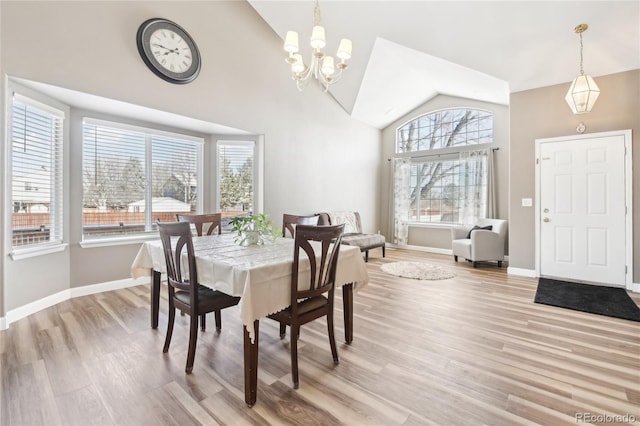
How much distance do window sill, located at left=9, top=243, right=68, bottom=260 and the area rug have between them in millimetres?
4323

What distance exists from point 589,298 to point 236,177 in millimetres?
5056

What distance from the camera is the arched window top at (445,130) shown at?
6035 millimetres

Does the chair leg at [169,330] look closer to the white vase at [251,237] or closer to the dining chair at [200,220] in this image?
the white vase at [251,237]

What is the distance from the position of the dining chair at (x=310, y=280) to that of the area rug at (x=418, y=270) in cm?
272

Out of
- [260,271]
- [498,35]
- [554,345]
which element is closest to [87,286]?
[260,271]

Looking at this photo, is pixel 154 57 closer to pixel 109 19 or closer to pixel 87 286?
pixel 109 19

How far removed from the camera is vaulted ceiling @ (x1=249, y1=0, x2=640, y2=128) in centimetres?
329

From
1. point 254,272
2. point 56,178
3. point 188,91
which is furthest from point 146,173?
point 254,272

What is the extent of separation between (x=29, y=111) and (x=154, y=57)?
4.51ft

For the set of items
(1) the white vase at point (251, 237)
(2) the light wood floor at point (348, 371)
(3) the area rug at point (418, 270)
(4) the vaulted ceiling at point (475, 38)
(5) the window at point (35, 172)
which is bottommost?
(2) the light wood floor at point (348, 371)

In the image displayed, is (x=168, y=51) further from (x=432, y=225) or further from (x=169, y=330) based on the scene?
(x=432, y=225)

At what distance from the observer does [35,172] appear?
121 inches

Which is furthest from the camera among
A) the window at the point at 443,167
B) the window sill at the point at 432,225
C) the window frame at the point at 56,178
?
the window sill at the point at 432,225

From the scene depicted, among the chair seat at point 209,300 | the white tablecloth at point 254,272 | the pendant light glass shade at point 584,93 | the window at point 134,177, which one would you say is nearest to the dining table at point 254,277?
the white tablecloth at point 254,272
